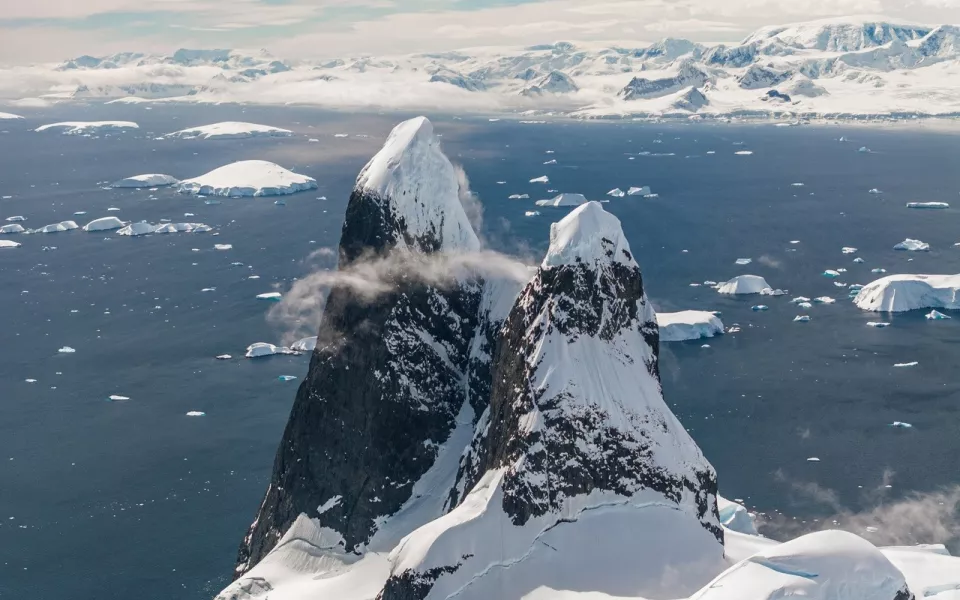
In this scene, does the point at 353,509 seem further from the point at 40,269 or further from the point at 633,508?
the point at 40,269

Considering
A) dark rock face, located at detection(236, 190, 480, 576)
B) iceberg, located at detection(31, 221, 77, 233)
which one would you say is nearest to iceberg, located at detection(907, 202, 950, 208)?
iceberg, located at detection(31, 221, 77, 233)

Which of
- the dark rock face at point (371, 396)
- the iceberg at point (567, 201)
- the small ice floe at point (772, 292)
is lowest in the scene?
the small ice floe at point (772, 292)

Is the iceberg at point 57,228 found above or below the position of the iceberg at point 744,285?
above

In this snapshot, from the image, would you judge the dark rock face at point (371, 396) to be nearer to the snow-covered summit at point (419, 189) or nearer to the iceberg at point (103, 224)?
the snow-covered summit at point (419, 189)

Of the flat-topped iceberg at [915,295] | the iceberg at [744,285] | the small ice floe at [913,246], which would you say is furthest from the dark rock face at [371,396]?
the small ice floe at [913,246]

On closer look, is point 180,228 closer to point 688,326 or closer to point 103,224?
point 103,224

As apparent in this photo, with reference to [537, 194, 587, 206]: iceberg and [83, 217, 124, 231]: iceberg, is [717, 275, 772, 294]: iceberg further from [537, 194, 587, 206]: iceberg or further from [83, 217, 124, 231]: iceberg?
[83, 217, 124, 231]: iceberg

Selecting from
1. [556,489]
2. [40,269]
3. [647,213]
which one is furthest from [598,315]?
[647,213]
